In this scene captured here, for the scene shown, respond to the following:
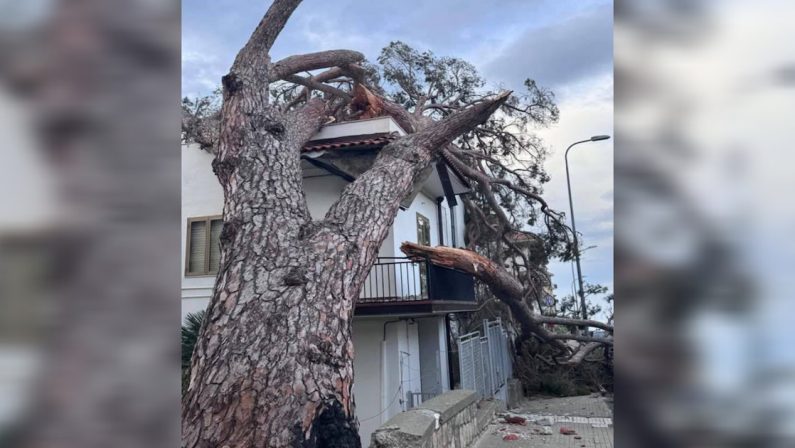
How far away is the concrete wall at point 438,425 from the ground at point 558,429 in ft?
1.11

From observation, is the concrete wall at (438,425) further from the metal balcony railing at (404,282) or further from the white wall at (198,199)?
the white wall at (198,199)

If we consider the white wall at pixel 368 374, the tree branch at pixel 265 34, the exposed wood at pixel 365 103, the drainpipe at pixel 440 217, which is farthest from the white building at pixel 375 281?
the tree branch at pixel 265 34

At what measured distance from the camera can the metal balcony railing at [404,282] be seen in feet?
31.2

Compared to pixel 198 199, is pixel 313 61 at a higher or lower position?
higher

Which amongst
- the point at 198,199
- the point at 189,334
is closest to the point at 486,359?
the point at 189,334

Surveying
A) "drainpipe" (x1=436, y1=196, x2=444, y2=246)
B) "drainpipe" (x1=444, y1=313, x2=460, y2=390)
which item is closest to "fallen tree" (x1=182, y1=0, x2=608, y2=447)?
"drainpipe" (x1=436, y1=196, x2=444, y2=246)

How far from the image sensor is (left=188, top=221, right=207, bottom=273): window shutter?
10.7 m

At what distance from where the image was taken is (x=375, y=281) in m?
9.73

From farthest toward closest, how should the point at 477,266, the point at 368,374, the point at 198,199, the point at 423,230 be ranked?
the point at 423,230
the point at 198,199
the point at 368,374
the point at 477,266

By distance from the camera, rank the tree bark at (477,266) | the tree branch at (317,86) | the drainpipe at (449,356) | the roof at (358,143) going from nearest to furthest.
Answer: the tree bark at (477,266) < the tree branch at (317,86) < the roof at (358,143) < the drainpipe at (449,356)

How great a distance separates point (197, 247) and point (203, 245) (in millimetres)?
150
